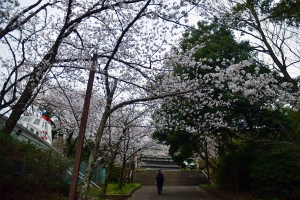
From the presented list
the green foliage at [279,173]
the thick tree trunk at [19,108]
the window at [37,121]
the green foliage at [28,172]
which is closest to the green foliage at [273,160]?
the green foliage at [279,173]

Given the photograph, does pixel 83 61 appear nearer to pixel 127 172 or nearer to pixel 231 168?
pixel 231 168

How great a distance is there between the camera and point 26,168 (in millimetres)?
8148

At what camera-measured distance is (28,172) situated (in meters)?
8.17

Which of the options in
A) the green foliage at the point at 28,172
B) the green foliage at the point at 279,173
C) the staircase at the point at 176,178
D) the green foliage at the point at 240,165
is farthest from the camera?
the staircase at the point at 176,178

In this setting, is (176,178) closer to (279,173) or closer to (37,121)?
(37,121)

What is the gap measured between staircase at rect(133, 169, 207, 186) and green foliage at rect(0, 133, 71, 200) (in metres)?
13.9

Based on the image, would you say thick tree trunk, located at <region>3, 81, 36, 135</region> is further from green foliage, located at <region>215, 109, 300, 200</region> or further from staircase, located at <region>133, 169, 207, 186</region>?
staircase, located at <region>133, 169, 207, 186</region>

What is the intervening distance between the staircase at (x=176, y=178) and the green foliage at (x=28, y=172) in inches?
549

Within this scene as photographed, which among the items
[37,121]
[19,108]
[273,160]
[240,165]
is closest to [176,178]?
[240,165]

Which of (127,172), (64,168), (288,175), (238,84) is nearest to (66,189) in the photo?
(64,168)

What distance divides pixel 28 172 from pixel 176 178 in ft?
57.5

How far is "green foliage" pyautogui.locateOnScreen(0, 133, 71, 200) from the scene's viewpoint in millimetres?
7410

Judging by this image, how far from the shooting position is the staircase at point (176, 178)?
23156 millimetres

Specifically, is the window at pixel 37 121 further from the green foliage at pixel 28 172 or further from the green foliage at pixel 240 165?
the green foliage at pixel 240 165
